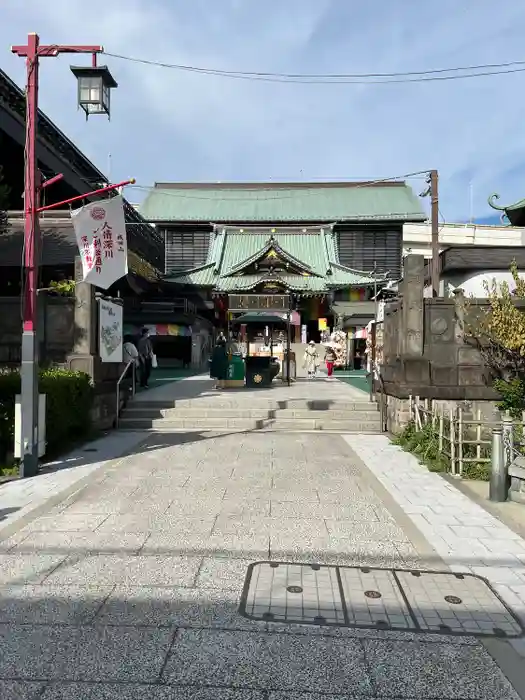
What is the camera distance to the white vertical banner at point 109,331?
10.5 meters

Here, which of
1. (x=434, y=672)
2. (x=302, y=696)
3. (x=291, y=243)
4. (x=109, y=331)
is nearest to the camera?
(x=302, y=696)

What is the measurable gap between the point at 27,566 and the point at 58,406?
4532 mm

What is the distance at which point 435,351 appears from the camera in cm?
1060

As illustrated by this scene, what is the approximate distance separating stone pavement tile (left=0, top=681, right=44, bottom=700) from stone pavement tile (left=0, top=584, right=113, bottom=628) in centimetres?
62

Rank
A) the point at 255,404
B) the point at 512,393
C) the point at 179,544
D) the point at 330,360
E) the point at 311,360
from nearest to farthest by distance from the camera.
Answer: the point at 179,544 → the point at 512,393 → the point at 255,404 → the point at 330,360 → the point at 311,360

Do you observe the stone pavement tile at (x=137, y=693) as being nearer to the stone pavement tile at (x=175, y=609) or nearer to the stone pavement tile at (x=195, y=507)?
the stone pavement tile at (x=175, y=609)

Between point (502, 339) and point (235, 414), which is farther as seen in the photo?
point (235, 414)

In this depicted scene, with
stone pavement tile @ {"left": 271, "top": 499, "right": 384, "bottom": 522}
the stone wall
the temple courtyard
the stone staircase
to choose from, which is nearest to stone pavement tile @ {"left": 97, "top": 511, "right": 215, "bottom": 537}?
the temple courtyard

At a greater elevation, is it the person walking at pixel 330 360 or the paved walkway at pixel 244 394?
the person walking at pixel 330 360

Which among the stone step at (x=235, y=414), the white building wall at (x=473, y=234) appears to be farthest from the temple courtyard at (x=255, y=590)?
the white building wall at (x=473, y=234)

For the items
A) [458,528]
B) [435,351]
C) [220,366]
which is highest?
[435,351]

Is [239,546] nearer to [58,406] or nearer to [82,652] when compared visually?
[82,652]

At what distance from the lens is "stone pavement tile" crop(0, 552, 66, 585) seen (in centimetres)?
398

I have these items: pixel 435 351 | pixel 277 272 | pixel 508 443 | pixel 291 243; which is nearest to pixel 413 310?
pixel 435 351
